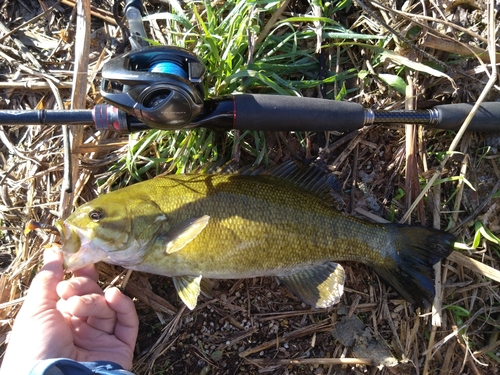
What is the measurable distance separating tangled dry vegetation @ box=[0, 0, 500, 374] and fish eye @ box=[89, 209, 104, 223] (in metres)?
0.60

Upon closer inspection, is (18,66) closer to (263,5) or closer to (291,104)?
(263,5)

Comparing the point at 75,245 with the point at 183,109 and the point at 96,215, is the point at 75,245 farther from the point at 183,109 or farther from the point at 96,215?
the point at 183,109

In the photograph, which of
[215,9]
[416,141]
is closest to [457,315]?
[416,141]

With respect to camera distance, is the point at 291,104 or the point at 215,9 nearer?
the point at 291,104

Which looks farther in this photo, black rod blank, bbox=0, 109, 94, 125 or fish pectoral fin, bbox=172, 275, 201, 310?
fish pectoral fin, bbox=172, 275, 201, 310

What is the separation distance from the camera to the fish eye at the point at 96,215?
248 cm

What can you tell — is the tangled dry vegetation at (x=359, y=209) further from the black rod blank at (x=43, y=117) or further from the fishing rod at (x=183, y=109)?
the black rod blank at (x=43, y=117)

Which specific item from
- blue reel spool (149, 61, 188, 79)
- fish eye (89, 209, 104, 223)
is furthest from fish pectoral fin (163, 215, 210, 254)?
blue reel spool (149, 61, 188, 79)

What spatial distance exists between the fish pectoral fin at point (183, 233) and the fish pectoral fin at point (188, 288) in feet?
0.90

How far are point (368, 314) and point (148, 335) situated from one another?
1.69 metres

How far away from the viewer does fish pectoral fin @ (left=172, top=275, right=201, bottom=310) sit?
2641 mm

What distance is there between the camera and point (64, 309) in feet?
8.72

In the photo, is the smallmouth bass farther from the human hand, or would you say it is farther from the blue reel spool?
the blue reel spool

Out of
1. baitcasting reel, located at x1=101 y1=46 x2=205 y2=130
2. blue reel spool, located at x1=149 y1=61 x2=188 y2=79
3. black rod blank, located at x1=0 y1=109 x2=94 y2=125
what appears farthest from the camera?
black rod blank, located at x1=0 y1=109 x2=94 y2=125
